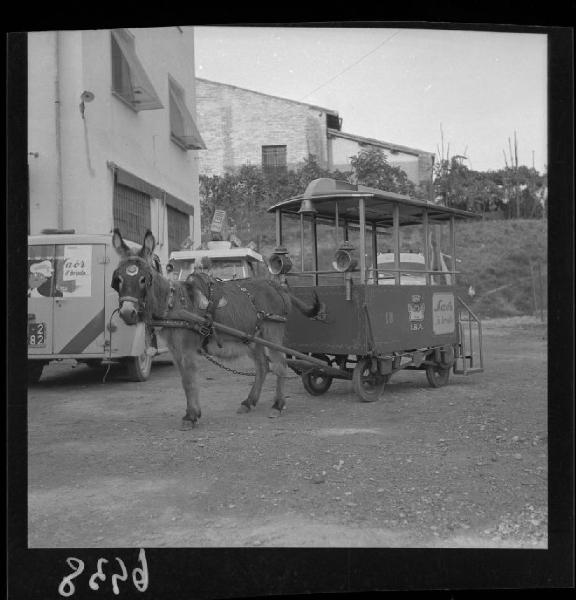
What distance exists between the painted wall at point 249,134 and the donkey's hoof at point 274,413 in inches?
125

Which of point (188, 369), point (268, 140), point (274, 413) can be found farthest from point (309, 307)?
point (268, 140)

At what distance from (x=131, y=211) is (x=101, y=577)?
5.55 m

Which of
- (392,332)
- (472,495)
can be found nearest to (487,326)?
(392,332)

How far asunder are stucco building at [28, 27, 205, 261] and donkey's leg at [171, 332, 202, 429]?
5.01 ft

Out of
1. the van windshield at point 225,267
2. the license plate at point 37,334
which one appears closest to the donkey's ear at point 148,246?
the license plate at point 37,334

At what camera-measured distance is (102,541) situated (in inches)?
124

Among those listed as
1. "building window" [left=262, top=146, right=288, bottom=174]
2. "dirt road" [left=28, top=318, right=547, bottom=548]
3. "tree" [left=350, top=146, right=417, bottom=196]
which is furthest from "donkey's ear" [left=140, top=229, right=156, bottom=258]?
Result: "building window" [left=262, top=146, right=288, bottom=174]

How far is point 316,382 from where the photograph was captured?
7.14 meters

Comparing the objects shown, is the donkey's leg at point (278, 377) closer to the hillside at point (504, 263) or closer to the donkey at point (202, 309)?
the donkey at point (202, 309)

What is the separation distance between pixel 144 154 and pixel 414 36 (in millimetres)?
5137

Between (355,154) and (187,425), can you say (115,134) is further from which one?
(187,425)

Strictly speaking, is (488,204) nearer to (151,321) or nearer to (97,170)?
(151,321)

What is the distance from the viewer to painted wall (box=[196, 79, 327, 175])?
749cm

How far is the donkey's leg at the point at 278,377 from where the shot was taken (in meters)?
5.94
